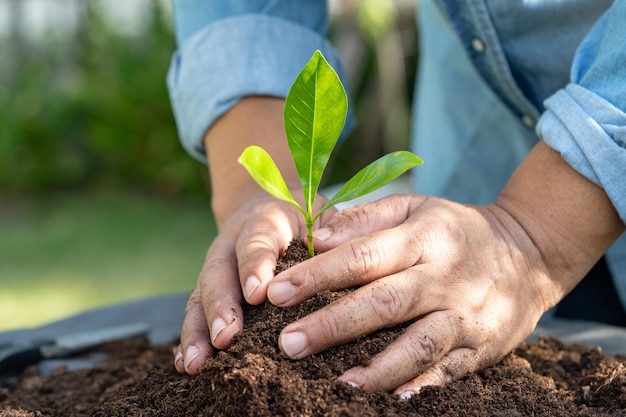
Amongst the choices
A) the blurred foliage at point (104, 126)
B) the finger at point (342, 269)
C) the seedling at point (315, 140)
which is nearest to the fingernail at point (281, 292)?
the finger at point (342, 269)

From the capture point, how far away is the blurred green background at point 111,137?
480cm

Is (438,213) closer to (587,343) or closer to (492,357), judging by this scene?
(492,357)

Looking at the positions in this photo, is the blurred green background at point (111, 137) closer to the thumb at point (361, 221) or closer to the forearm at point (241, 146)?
the forearm at point (241, 146)

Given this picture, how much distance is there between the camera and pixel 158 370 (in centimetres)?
121

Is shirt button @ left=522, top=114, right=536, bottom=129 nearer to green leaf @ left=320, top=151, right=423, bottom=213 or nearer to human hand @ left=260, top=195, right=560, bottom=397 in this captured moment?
human hand @ left=260, top=195, right=560, bottom=397

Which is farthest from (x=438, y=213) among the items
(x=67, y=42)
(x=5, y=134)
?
(x=67, y=42)

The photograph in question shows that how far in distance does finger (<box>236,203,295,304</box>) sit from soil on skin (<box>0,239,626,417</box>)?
0.13ft

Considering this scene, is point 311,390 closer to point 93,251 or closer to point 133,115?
point 93,251

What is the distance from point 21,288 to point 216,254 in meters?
3.56

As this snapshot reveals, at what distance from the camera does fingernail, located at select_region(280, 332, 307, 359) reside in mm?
958

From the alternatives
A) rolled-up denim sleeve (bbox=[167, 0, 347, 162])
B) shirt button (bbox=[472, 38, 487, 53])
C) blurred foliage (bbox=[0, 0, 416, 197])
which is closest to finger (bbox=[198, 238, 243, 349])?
rolled-up denim sleeve (bbox=[167, 0, 347, 162])

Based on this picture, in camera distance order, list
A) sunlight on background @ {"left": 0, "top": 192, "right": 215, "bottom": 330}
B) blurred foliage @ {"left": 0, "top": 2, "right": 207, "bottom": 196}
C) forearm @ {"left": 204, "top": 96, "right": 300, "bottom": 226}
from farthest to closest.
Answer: blurred foliage @ {"left": 0, "top": 2, "right": 207, "bottom": 196}, sunlight on background @ {"left": 0, "top": 192, "right": 215, "bottom": 330}, forearm @ {"left": 204, "top": 96, "right": 300, "bottom": 226}

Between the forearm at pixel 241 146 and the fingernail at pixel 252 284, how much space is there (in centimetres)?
42

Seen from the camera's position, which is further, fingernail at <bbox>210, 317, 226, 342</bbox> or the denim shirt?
the denim shirt
